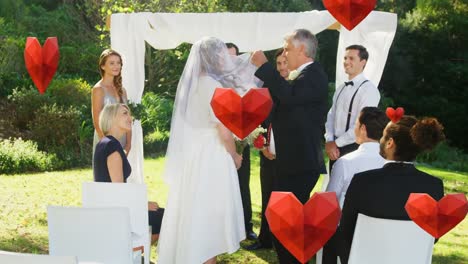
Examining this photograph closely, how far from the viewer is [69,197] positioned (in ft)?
32.2

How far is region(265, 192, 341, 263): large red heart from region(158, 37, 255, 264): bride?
2.75m

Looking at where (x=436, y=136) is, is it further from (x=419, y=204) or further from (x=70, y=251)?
(x=70, y=251)

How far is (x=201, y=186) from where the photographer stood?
216 inches

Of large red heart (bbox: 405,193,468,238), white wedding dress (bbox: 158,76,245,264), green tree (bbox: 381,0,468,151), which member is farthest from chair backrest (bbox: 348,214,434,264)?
green tree (bbox: 381,0,468,151)

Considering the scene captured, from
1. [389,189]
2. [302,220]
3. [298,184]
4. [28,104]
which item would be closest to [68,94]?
[28,104]

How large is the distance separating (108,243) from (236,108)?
1.49 metres

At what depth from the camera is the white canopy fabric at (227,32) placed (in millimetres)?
7852

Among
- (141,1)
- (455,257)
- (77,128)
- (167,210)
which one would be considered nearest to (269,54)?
(141,1)

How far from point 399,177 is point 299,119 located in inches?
56.3

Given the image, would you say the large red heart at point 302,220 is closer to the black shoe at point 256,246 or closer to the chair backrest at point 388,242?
the chair backrest at point 388,242

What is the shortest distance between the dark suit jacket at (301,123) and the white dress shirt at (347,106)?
1.18 metres

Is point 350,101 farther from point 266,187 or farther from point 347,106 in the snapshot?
point 266,187

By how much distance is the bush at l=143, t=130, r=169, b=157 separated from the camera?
14.3 metres

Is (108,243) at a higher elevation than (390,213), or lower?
lower
